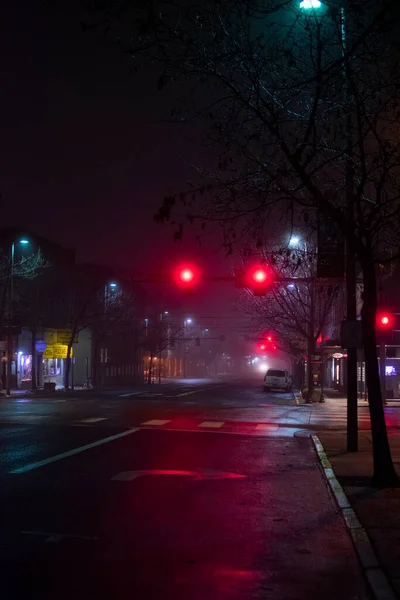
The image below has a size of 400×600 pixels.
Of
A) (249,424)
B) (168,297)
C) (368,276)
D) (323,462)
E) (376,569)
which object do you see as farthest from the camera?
(168,297)

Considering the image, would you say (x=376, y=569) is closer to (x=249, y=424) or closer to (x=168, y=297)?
(x=249, y=424)

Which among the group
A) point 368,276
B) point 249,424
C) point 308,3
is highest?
point 308,3

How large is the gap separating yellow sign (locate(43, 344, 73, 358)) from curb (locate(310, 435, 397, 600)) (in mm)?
41924

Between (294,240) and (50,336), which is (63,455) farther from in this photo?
(50,336)

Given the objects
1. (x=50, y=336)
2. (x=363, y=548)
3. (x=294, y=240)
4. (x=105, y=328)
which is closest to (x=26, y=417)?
(x=294, y=240)

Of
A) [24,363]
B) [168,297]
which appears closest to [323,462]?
[24,363]

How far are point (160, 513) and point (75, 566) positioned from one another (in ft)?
8.26

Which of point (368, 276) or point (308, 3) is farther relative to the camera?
point (368, 276)

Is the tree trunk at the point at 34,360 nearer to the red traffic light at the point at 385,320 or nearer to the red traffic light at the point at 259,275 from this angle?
the red traffic light at the point at 385,320

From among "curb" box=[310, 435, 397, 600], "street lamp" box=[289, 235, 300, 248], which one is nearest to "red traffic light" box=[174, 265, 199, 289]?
"street lamp" box=[289, 235, 300, 248]

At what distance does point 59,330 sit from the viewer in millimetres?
54500

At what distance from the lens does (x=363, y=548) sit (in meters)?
7.01

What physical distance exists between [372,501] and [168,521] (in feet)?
10.1

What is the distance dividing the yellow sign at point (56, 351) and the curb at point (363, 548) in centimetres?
4192
